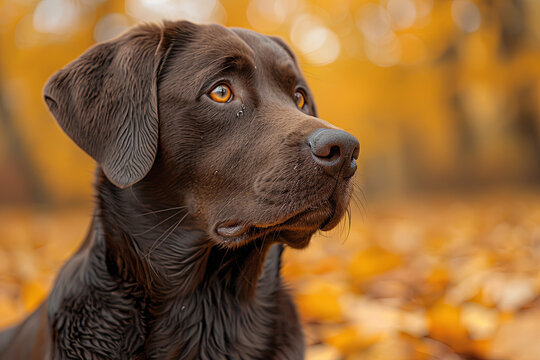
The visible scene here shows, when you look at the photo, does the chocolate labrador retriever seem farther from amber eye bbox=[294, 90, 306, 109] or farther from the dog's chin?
amber eye bbox=[294, 90, 306, 109]

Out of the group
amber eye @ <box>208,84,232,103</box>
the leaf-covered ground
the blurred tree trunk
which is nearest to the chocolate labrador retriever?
amber eye @ <box>208,84,232,103</box>

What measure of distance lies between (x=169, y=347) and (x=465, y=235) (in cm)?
523

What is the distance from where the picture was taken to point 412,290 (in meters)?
3.98

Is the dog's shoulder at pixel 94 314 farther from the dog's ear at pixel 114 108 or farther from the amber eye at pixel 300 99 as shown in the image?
the amber eye at pixel 300 99

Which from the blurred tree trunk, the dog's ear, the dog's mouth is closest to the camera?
the dog's mouth

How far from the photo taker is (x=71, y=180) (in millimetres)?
12117

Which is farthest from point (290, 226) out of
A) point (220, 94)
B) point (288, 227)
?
point (220, 94)

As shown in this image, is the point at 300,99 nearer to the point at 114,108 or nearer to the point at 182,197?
the point at 182,197

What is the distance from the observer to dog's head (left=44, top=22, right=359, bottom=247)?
211 centimetres

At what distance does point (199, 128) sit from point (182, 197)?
0.33 metres

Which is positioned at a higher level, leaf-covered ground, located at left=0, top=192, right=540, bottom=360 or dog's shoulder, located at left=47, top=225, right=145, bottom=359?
dog's shoulder, located at left=47, top=225, right=145, bottom=359

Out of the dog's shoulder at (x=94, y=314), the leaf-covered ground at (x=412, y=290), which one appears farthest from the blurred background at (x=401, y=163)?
the dog's shoulder at (x=94, y=314)

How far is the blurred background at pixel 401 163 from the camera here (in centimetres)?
311

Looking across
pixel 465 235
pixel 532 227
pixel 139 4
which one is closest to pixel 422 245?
pixel 465 235
